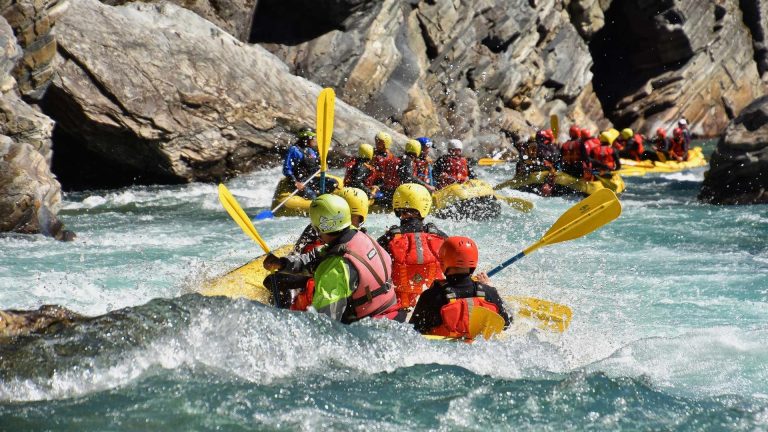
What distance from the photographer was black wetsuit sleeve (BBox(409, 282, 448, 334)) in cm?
509

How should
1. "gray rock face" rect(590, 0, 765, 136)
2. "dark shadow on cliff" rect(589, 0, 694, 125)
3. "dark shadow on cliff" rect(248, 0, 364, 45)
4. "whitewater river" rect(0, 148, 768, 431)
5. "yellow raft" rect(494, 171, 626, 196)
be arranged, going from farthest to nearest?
"gray rock face" rect(590, 0, 765, 136)
"dark shadow on cliff" rect(589, 0, 694, 125)
"dark shadow on cliff" rect(248, 0, 364, 45)
"yellow raft" rect(494, 171, 626, 196)
"whitewater river" rect(0, 148, 768, 431)

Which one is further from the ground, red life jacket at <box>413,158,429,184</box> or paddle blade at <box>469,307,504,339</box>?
paddle blade at <box>469,307,504,339</box>

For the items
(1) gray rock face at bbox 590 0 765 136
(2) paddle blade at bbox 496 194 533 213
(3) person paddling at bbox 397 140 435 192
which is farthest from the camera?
(1) gray rock face at bbox 590 0 765 136

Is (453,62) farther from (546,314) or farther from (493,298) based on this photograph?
(493,298)

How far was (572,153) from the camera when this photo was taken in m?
14.5

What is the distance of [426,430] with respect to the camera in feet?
13.4

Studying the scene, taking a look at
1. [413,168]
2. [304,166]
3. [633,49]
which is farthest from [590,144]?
[633,49]

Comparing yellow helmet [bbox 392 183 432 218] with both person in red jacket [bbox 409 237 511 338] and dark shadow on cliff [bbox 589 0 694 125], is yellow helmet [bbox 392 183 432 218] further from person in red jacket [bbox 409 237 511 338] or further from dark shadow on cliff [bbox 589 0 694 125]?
dark shadow on cliff [bbox 589 0 694 125]

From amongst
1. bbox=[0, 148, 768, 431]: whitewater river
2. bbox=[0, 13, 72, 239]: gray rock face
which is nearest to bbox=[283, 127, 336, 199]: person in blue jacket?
bbox=[0, 13, 72, 239]: gray rock face

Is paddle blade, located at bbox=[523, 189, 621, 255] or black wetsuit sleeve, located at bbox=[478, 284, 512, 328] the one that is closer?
black wetsuit sleeve, located at bbox=[478, 284, 512, 328]

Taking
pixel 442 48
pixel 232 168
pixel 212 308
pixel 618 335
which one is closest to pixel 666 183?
pixel 442 48

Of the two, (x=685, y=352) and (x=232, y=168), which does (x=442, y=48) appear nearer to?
(x=232, y=168)

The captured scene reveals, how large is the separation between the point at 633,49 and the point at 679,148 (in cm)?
1026

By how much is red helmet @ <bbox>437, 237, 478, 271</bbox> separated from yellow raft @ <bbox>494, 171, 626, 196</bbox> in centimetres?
959
